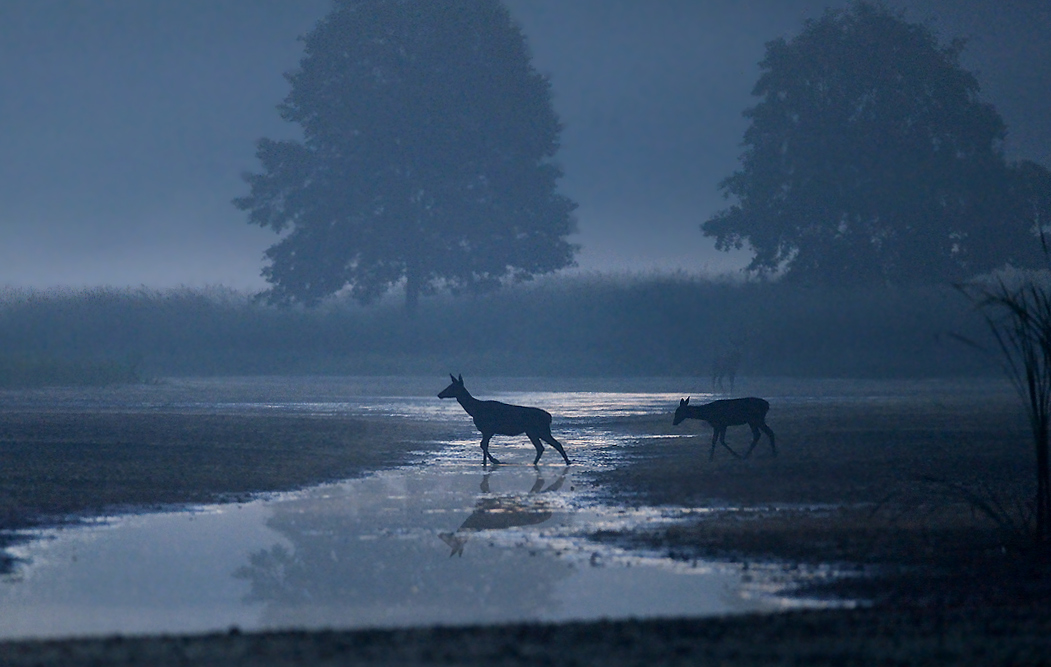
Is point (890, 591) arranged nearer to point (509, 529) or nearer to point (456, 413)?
point (509, 529)

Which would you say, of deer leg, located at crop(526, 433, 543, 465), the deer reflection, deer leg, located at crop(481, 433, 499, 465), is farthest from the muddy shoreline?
deer leg, located at crop(481, 433, 499, 465)

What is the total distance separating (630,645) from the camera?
8039 millimetres

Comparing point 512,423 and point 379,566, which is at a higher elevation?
point 512,423

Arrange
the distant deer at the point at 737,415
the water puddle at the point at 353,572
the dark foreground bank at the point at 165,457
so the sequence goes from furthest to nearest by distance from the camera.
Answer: the distant deer at the point at 737,415, the dark foreground bank at the point at 165,457, the water puddle at the point at 353,572

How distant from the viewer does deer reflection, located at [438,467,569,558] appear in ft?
45.3

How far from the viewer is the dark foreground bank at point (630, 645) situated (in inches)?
299

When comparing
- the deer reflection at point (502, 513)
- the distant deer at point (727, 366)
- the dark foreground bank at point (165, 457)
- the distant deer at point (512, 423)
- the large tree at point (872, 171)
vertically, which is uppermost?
the large tree at point (872, 171)

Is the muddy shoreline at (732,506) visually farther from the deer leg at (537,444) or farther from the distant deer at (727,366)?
the distant deer at (727,366)

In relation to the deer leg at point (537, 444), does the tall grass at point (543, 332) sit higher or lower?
higher

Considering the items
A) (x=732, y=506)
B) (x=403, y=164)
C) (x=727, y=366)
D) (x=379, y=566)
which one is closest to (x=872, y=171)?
(x=403, y=164)

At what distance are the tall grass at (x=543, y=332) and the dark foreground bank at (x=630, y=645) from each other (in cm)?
3982

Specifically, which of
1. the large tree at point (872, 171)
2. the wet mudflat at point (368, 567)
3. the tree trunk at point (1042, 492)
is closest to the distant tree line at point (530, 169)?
the large tree at point (872, 171)

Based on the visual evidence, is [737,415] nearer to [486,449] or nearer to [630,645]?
[486,449]

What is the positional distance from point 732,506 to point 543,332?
41.5 metres
